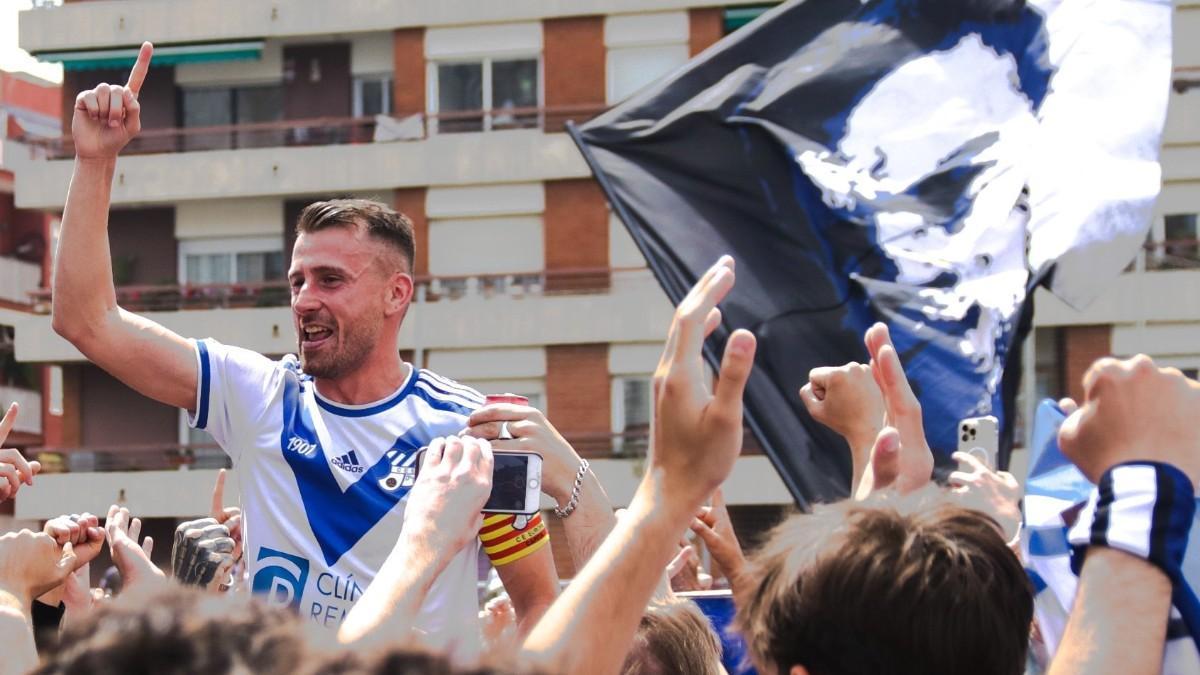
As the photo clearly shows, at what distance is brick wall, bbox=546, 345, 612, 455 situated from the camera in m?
27.8

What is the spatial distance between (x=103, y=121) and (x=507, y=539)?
1.37 meters

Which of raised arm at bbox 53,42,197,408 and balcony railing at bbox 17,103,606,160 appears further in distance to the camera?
balcony railing at bbox 17,103,606,160

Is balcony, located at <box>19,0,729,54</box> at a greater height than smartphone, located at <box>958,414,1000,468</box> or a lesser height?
greater

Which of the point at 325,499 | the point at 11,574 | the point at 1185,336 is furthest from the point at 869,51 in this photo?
the point at 1185,336

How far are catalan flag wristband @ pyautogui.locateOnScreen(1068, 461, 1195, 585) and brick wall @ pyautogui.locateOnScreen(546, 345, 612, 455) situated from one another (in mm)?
25369

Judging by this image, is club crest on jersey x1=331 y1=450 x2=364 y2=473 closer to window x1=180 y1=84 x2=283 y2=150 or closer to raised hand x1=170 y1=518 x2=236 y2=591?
raised hand x1=170 y1=518 x2=236 y2=591

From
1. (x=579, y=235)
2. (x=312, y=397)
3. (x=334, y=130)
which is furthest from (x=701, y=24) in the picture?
(x=312, y=397)

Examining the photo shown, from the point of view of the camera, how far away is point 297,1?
97.0 feet

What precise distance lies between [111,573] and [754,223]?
558 centimetres

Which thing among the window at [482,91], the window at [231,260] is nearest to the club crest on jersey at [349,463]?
the window at [482,91]

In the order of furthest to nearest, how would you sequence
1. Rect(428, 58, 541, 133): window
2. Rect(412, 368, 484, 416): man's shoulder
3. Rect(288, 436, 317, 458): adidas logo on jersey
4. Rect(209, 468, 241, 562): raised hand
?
Rect(428, 58, 541, 133): window
Rect(209, 468, 241, 562): raised hand
Rect(412, 368, 484, 416): man's shoulder
Rect(288, 436, 317, 458): adidas logo on jersey

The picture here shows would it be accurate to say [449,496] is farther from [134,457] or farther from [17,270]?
[17,270]

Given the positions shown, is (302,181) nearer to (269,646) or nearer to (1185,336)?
(1185,336)

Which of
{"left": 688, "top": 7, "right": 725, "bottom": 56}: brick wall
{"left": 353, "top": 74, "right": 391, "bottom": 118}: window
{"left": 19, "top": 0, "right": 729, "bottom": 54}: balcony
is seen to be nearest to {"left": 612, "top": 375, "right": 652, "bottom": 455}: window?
{"left": 688, "top": 7, "right": 725, "bottom": 56}: brick wall
